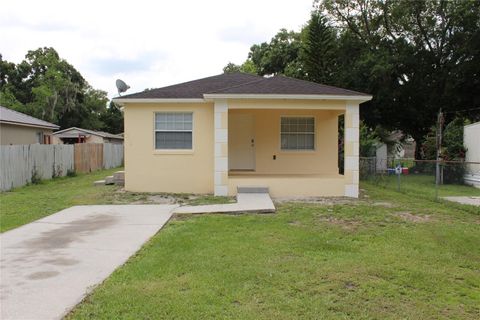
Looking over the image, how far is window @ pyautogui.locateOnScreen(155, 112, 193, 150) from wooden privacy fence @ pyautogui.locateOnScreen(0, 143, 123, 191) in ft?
19.1

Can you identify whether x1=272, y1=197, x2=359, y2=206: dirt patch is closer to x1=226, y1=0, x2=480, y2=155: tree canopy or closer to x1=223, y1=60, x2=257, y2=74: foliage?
x1=226, y1=0, x2=480, y2=155: tree canopy

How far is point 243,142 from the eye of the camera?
14.2 m

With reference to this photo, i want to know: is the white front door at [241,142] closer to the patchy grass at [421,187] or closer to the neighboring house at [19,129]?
the patchy grass at [421,187]

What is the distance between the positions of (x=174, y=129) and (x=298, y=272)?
8313mm

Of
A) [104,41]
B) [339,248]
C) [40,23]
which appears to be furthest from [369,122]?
[339,248]

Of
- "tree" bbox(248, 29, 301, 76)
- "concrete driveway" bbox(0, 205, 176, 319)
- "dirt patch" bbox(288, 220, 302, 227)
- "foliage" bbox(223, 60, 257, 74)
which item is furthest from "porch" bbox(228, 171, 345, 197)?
"foliage" bbox(223, 60, 257, 74)

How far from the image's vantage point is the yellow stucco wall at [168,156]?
40.4ft

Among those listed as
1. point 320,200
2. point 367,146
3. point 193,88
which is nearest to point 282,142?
point 193,88

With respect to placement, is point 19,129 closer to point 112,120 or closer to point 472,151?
point 472,151

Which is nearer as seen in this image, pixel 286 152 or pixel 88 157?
pixel 286 152

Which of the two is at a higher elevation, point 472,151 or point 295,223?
point 472,151

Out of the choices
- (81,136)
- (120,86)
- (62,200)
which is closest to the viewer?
(62,200)

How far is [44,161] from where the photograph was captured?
1722cm

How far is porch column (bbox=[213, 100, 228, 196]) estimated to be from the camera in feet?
38.1
